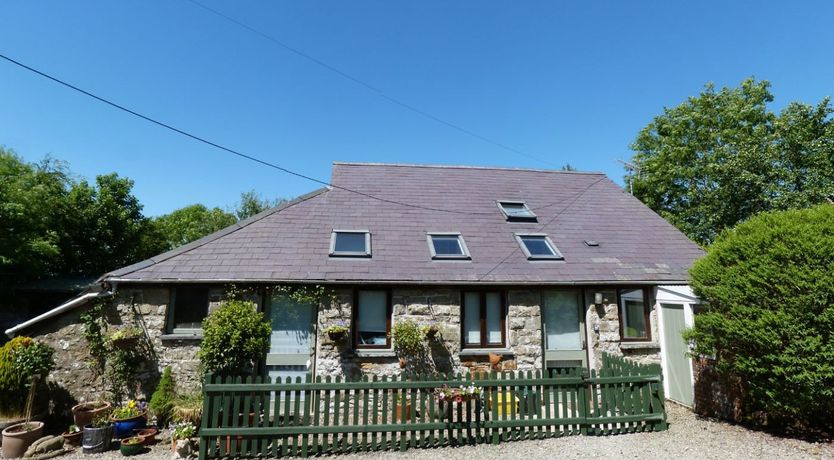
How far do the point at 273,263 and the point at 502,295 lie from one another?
17.9 ft

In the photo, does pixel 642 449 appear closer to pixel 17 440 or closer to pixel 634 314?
pixel 634 314

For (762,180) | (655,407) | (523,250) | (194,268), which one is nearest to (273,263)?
(194,268)

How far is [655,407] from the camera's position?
684 centimetres

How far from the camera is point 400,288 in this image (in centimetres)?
907

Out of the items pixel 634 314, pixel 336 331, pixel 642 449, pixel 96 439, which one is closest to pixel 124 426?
pixel 96 439

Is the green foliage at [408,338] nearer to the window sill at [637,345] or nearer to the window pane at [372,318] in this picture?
the window pane at [372,318]

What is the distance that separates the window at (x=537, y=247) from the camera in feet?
33.8

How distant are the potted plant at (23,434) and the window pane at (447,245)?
8.23 metres

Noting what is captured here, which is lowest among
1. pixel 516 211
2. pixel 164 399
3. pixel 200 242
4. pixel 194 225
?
pixel 164 399

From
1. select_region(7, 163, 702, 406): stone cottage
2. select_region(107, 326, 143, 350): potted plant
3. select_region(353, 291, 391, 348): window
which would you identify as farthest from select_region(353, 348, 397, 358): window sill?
select_region(107, 326, 143, 350): potted plant

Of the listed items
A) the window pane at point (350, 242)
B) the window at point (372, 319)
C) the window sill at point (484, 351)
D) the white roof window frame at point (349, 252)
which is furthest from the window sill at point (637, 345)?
the window pane at point (350, 242)

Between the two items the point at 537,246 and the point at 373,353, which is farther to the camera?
the point at 537,246

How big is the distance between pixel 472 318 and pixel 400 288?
74.5 inches

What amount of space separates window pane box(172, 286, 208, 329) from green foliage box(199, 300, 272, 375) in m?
0.97
